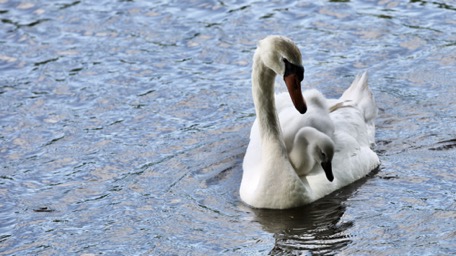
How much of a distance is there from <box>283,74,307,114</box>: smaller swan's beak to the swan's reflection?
1.04m

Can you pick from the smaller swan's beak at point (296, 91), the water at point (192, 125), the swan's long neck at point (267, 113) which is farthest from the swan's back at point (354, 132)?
the smaller swan's beak at point (296, 91)

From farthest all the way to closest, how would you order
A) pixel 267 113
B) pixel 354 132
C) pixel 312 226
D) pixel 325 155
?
pixel 354 132 → pixel 267 113 → pixel 325 155 → pixel 312 226

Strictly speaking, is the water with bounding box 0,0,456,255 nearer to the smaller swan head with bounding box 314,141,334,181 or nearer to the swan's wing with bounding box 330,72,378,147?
the swan's wing with bounding box 330,72,378,147

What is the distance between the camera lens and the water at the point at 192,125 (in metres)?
10.1

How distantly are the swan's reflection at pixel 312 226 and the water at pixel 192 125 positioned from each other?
24 millimetres

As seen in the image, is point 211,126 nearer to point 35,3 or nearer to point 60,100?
point 60,100

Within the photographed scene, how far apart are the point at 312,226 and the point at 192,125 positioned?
316 cm

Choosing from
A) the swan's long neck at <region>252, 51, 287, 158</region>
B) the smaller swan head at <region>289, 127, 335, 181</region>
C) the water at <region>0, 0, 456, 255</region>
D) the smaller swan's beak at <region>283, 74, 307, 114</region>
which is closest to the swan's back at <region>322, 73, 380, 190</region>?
the water at <region>0, 0, 456, 255</region>

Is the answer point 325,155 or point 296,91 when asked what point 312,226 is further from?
point 296,91

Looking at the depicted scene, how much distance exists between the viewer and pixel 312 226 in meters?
10.2

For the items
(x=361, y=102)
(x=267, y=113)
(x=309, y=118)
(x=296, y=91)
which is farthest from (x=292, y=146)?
(x=361, y=102)

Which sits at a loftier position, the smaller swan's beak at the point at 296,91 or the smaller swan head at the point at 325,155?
the smaller swan's beak at the point at 296,91

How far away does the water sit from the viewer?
1015 centimetres

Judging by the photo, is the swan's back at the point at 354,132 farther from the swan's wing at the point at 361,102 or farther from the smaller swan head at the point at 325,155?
the smaller swan head at the point at 325,155
